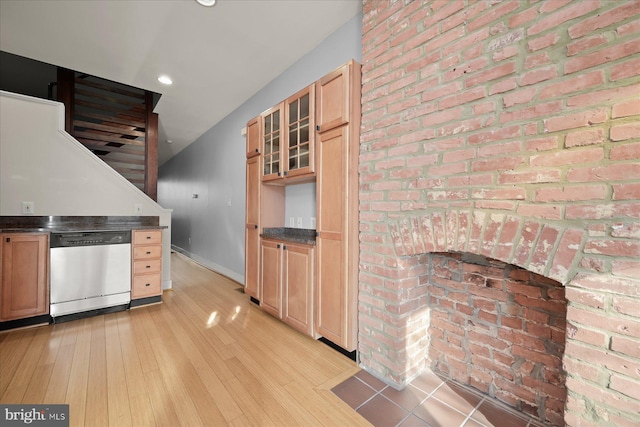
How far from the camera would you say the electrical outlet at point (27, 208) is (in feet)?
8.89

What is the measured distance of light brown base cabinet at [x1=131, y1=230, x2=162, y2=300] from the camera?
302 cm

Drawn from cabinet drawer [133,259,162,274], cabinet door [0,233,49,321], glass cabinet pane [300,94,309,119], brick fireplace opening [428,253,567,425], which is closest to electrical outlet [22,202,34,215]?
cabinet door [0,233,49,321]

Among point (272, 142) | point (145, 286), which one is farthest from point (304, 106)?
point (145, 286)

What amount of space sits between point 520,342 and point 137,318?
3.36m

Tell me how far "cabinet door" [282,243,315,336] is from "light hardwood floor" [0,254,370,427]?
145 mm

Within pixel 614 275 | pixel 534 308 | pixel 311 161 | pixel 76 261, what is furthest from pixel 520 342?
pixel 76 261

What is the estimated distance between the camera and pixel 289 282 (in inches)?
96.6

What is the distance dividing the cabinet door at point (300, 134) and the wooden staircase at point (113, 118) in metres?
2.99

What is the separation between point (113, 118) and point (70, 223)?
1.88m

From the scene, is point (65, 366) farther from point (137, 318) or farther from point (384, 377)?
point (384, 377)

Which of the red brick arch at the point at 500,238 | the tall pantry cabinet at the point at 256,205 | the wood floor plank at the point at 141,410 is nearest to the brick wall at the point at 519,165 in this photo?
the red brick arch at the point at 500,238

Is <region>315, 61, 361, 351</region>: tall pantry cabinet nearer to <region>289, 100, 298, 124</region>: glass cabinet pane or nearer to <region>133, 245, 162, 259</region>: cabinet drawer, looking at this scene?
<region>289, 100, 298, 124</region>: glass cabinet pane

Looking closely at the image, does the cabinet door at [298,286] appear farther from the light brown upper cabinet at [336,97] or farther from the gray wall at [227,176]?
the light brown upper cabinet at [336,97]

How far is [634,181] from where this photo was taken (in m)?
0.91
